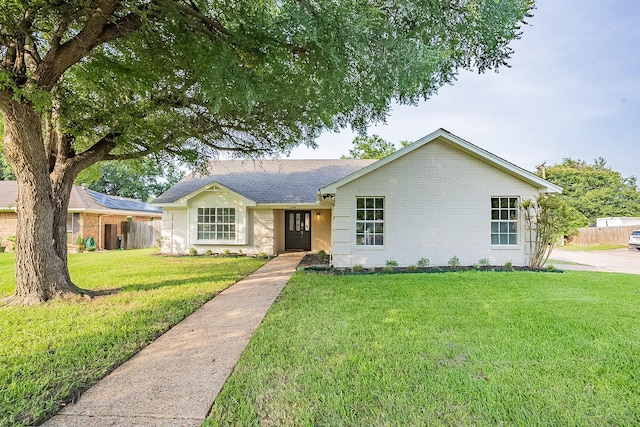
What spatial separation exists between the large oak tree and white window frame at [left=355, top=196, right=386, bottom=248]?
3.45 m

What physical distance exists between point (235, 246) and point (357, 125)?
937 centimetres

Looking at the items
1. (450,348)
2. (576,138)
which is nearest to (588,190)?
(576,138)

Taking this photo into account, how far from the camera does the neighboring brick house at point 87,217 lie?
18.0m

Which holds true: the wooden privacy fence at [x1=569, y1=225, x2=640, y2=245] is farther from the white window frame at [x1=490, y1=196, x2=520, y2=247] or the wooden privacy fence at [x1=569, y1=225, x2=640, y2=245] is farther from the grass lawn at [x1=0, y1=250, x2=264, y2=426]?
the grass lawn at [x1=0, y1=250, x2=264, y2=426]

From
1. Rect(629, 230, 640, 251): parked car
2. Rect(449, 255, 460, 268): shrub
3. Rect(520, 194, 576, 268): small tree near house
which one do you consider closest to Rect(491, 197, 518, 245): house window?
Rect(520, 194, 576, 268): small tree near house

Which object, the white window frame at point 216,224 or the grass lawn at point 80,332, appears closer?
the grass lawn at point 80,332

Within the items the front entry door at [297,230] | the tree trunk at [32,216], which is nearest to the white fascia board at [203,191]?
the front entry door at [297,230]

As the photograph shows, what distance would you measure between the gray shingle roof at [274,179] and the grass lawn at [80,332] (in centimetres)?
652

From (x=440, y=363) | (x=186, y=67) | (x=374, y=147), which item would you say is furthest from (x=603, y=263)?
(x=374, y=147)

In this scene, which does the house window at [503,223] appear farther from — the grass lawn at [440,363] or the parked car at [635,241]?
the parked car at [635,241]

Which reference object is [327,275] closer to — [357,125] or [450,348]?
[357,125]

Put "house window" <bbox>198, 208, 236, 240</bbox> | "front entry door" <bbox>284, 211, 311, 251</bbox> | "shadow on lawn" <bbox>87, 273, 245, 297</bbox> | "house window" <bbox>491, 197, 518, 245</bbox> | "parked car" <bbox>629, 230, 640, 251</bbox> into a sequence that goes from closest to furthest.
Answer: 1. "shadow on lawn" <bbox>87, 273, 245, 297</bbox>
2. "house window" <bbox>491, 197, 518, 245</bbox>
3. "house window" <bbox>198, 208, 236, 240</bbox>
4. "front entry door" <bbox>284, 211, 311, 251</bbox>
5. "parked car" <bbox>629, 230, 640, 251</bbox>

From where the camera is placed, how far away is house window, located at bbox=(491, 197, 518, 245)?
34.1ft

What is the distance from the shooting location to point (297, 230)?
667 inches
